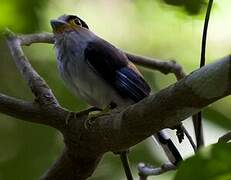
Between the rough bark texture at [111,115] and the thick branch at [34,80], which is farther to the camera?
the thick branch at [34,80]

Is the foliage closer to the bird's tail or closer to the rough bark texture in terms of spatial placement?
the rough bark texture

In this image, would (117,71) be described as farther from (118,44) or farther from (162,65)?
(118,44)

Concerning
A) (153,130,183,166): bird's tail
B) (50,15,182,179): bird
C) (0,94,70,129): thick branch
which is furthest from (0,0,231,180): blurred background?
(0,94,70,129): thick branch

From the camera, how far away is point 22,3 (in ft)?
4.58

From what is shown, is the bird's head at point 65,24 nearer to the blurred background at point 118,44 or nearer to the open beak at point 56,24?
the open beak at point 56,24

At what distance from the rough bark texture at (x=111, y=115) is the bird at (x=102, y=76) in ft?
0.52

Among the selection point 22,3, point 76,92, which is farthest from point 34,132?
point 22,3

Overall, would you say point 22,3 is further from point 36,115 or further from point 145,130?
point 145,130

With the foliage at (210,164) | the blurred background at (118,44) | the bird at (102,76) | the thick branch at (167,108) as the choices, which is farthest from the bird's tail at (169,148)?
the foliage at (210,164)

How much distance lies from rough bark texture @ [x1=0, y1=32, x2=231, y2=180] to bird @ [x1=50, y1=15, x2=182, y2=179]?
158mm

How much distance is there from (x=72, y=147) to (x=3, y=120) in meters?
1.14

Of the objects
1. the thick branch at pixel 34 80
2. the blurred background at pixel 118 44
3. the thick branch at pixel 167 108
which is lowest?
the blurred background at pixel 118 44

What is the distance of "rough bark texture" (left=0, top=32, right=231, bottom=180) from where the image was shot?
0.95 metres

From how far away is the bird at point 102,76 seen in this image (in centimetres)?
162
